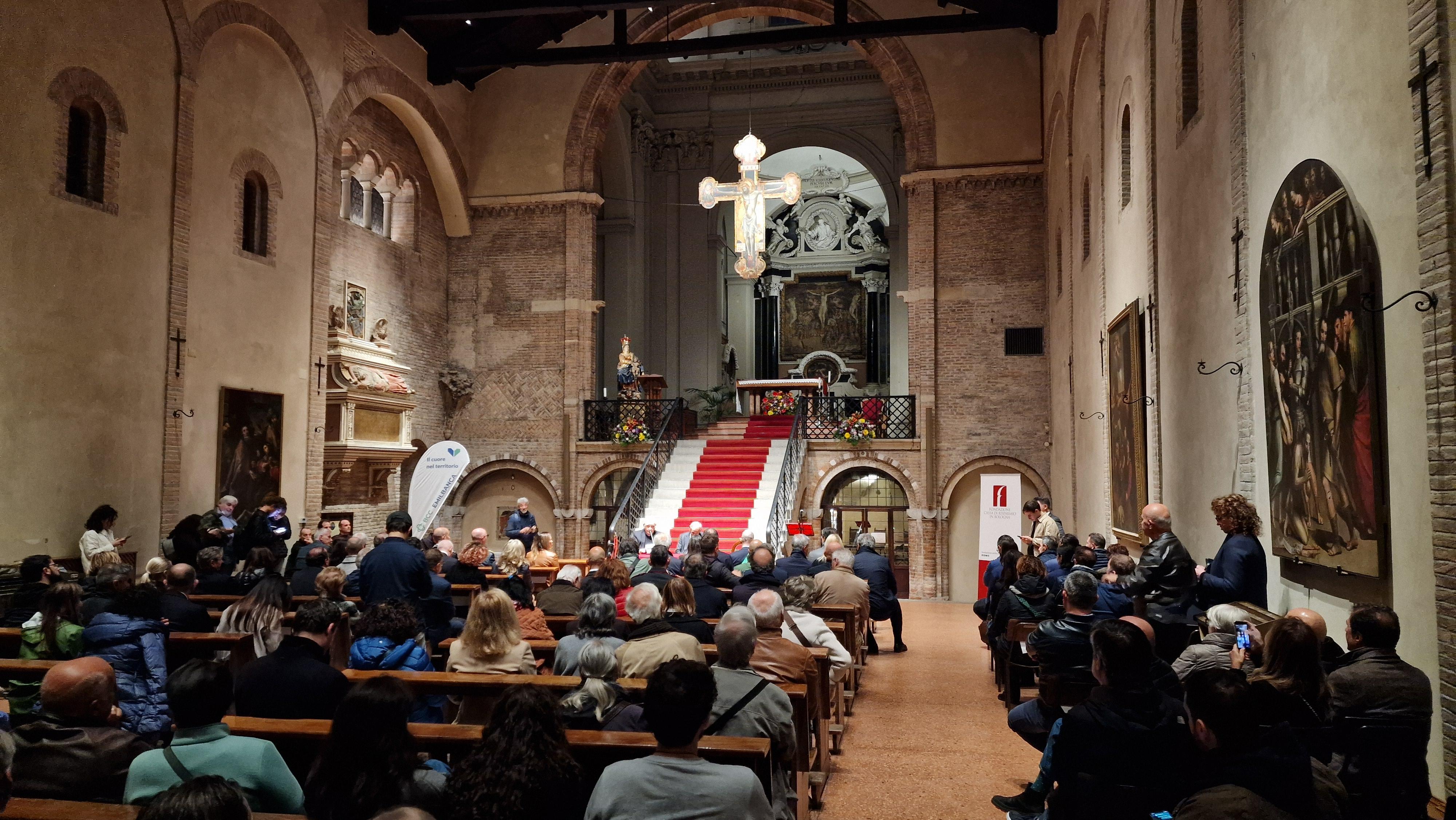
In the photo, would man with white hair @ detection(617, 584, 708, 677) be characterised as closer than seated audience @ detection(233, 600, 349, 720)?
No

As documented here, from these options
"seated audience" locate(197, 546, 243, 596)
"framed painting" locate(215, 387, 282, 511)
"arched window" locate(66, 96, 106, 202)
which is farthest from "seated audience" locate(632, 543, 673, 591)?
"arched window" locate(66, 96, 106, 202)

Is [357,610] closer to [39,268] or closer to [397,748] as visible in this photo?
[397,748]

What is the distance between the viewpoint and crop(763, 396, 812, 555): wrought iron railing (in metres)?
15.0

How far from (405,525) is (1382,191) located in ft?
21.3

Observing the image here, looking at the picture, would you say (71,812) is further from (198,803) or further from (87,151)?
(87,151)

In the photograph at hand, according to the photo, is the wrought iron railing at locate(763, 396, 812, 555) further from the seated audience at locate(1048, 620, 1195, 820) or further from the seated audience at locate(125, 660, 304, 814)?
the seated audience at locate(125, 660, 304, 814)

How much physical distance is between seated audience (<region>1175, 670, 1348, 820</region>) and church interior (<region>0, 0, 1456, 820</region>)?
1.0 inches

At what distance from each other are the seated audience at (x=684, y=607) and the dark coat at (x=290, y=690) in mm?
1998

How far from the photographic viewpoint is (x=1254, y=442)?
20.8 ft

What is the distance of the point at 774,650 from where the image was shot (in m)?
5.27

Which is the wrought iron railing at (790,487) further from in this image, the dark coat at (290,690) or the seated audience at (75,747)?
the seated audience at (75,747)

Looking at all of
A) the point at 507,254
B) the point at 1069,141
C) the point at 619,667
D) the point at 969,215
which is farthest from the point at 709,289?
the point at 619,667

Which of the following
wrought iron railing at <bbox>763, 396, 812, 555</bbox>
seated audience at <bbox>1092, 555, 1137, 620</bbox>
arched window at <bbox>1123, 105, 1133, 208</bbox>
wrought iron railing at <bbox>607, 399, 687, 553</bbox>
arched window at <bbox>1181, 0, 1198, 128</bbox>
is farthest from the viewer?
wrought iron railing at <bbox>607, 399, 687, 553</bbox>

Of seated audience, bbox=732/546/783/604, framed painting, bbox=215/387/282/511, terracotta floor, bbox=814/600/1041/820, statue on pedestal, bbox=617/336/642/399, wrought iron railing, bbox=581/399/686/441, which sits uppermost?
statue on pedestal, bbox=617/336/642/399
